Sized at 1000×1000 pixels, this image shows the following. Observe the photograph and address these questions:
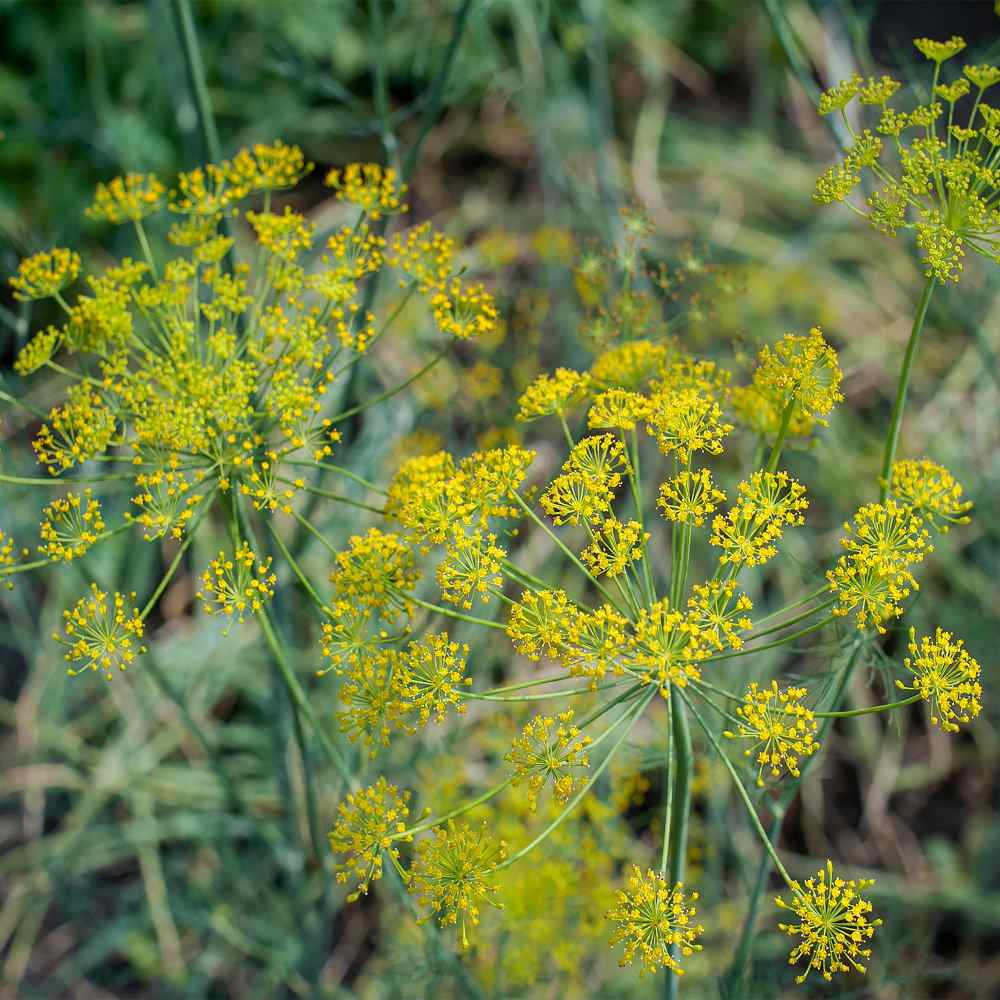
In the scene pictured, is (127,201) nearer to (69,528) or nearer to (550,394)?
(69,528)

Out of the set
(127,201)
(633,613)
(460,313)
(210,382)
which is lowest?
(633,613)

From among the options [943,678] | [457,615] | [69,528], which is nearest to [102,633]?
[69,528]

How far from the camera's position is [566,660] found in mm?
1505

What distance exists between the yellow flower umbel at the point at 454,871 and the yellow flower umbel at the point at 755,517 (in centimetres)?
54

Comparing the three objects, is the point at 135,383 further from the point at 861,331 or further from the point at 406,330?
the point at 861,331

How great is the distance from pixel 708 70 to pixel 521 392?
392 centimetres

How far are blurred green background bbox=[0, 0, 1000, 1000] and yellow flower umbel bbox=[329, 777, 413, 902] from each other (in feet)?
1.51

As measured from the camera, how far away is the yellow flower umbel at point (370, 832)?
1513mm

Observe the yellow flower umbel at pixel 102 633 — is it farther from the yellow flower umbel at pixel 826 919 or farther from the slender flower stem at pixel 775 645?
the yellow flower umbel at pixel 826 919

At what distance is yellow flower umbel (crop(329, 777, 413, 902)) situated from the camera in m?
1.51

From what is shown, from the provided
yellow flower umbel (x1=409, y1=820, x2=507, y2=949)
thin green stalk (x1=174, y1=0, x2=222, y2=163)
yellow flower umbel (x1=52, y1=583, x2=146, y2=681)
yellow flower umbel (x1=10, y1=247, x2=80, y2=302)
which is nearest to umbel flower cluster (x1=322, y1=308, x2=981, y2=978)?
yellow flower umbel (x1=409, y1=820, x2=507, y2=949)

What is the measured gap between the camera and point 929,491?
1605mm

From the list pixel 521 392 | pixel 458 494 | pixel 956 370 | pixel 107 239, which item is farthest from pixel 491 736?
pixel 107 239

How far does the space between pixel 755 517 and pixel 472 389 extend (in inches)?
45.0
